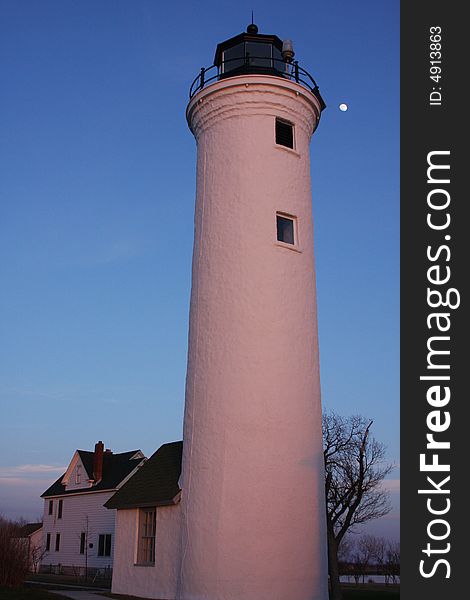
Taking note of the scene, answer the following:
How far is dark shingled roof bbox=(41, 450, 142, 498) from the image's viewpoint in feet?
132

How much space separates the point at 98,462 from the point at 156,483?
24.5 metres

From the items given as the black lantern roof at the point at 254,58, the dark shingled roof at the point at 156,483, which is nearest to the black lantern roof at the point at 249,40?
the black lantern roof at the point at 254,58

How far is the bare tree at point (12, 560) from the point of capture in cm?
2138

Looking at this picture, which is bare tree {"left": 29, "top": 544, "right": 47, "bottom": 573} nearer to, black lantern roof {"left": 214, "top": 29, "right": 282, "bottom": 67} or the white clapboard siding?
the white clapboard siding

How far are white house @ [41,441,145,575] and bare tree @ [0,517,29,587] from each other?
15.6 meters

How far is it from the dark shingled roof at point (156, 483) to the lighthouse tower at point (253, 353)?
4.20 feet

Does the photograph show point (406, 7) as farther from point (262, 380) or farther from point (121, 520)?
point (121, 520)

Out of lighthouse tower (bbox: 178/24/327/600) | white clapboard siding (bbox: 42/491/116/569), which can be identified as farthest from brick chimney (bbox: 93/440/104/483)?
lighthouse tower (bbox: 178/24/327/600)

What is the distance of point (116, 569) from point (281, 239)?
36.3 feet

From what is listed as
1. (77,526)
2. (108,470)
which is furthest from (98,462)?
(77,526)

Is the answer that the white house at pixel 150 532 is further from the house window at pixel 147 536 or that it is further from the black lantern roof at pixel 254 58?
the black lantern roof at pixel 254 58

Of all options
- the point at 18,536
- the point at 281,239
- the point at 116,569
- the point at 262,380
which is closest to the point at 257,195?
the point at 281,239

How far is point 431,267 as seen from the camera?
35.0 feet

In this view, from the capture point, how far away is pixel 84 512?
41.9 m
